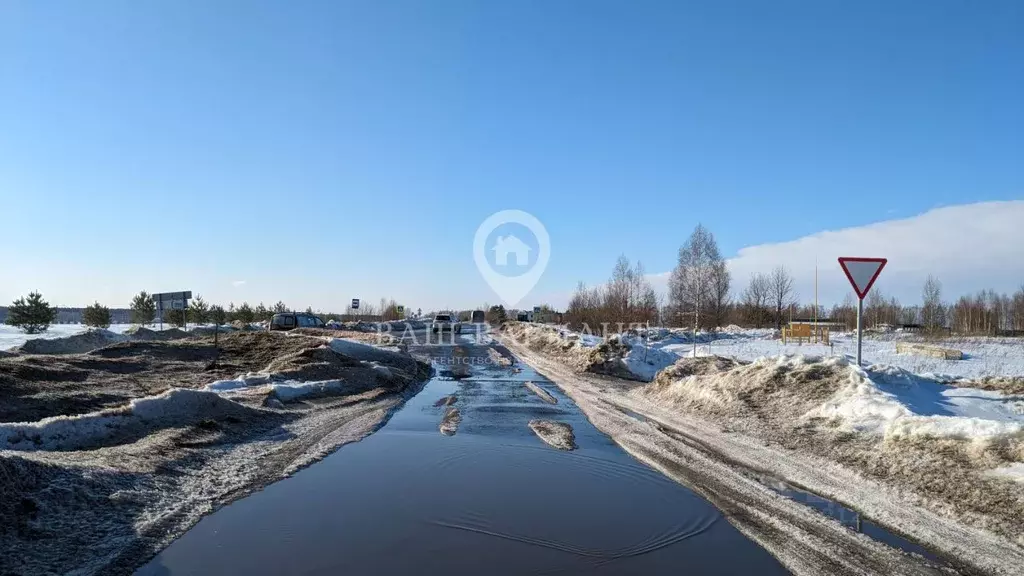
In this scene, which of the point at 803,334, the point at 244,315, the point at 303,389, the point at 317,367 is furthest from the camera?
the point at 244,315

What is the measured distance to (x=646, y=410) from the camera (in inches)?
531

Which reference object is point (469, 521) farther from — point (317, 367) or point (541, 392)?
point (317, 367)

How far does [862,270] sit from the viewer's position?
440 inches

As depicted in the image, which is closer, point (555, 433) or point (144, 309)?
point (555, 433)

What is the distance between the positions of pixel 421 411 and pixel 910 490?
9.25m

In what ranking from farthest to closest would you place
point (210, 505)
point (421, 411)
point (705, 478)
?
point (421, 411)
point (705, 478)
point (210, 505)

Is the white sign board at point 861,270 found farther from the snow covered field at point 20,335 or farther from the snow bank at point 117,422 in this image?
the snow covered field at point 20,335

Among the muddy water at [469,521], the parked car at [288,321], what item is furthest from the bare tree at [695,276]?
the muddy water at [469,521]

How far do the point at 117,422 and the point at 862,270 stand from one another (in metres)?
12.9

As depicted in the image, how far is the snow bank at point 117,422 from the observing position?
7535mm

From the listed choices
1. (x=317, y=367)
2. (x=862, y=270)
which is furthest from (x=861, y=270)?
(x=317, y=367)

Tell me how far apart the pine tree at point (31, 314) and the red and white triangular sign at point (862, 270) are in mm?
51250

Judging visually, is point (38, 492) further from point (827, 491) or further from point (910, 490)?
point (910, 490)

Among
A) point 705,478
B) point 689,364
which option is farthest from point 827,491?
point 689,364
